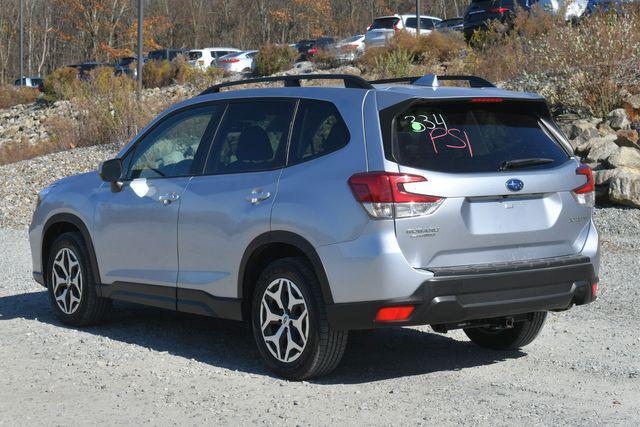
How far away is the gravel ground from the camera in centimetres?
559

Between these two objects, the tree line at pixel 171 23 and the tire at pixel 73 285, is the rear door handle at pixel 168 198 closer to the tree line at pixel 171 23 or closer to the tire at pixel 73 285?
the tire at pixel 73 285

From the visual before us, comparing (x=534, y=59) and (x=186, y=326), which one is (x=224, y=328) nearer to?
(x=186, y=326)

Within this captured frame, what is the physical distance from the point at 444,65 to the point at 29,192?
11920 millimetres

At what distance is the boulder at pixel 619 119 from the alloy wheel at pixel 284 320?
1101cm

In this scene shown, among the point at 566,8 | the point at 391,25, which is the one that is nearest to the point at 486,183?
the point at 566,8

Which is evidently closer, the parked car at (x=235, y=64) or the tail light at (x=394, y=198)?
the tail light at (x=394, y=198)

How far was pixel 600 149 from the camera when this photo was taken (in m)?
14.7

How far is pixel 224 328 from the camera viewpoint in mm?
8109

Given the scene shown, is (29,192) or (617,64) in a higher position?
(617,64)

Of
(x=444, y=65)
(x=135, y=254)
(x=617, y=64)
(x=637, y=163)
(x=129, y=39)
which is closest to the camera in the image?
(x=135, y=254)

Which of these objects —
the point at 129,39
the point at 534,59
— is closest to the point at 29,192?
the point at 534,59

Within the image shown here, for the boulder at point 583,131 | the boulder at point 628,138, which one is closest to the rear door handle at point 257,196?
the boulder at point 628,138

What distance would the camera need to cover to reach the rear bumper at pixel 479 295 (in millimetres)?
5781

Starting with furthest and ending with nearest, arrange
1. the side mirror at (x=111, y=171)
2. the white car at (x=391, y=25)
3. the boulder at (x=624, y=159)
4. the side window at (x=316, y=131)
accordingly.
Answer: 1. the white car at (x=391, y=25)
2. the boulder at (x=624, y=159)
3. the side mirror at (x=111, y=171)
4. the side window at (x=316, y=131)
